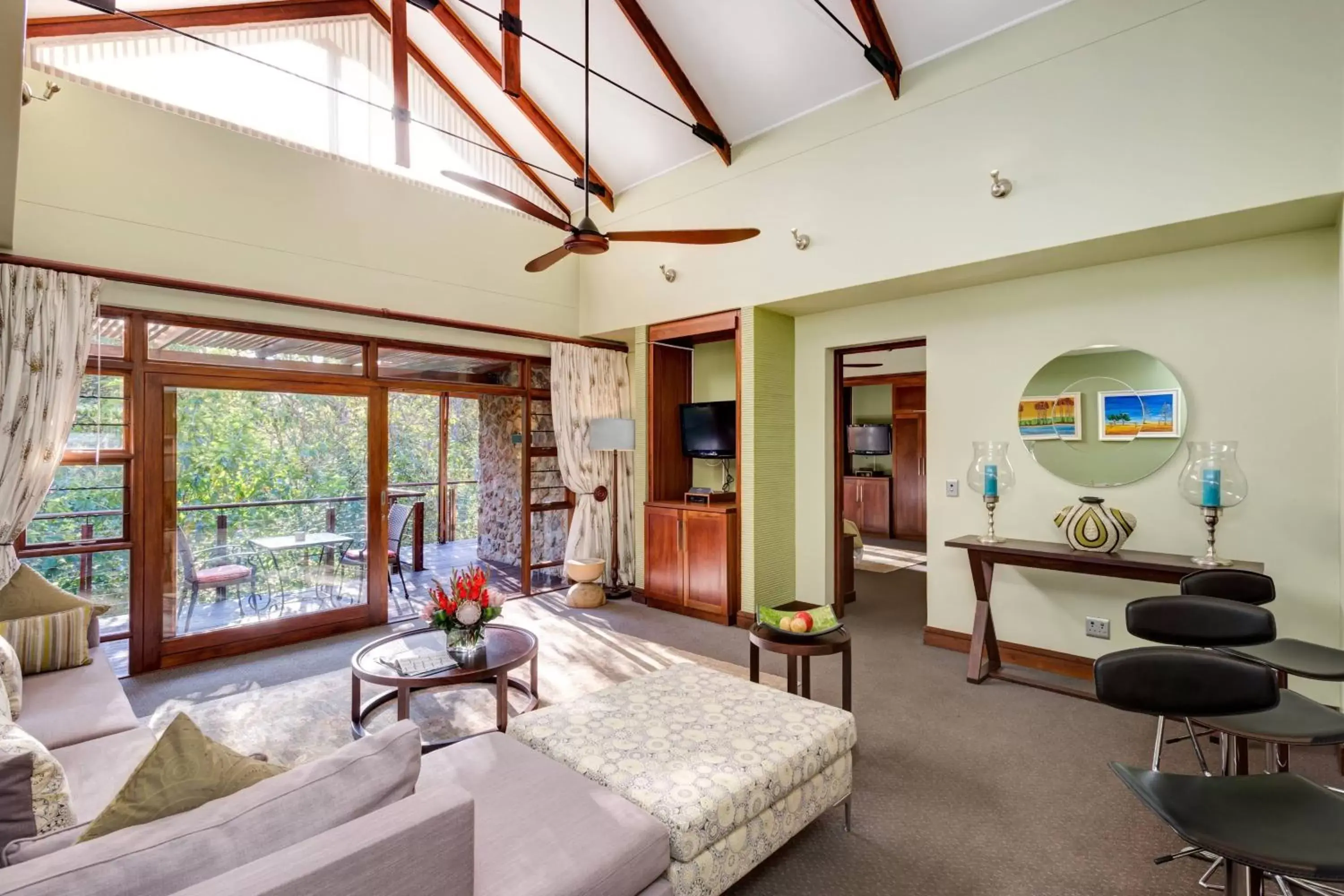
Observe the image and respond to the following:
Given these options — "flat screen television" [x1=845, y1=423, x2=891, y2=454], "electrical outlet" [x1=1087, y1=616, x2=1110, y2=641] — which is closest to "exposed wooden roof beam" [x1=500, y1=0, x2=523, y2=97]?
"electrical outlet" [x1=1087, y1=616, x2=1110, y2=641]

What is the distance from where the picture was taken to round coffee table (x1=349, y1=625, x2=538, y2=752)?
2.85 metres

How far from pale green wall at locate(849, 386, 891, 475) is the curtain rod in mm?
5671

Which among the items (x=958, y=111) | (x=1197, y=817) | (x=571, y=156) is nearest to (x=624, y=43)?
(x=571, y=156)

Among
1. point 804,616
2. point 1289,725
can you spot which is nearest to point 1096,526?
point 1289,725

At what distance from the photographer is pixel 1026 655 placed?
4.14 meters

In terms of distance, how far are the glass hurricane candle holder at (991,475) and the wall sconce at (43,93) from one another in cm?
597

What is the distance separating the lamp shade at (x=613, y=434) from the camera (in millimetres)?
5867

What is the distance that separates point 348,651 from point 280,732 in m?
1.31

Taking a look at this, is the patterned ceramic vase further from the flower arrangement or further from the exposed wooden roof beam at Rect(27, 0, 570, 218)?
the exposed wooden roof beam at Rect(27, 0, 570, 218)

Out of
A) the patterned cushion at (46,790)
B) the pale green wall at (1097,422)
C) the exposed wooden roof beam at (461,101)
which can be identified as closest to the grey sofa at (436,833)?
the patterned cushion at (46,790)

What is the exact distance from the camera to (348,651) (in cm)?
445

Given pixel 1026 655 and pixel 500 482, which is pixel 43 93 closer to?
pixel 500 482

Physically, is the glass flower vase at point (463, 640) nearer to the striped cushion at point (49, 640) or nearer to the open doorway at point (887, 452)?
the striped cushion at point (49, 640)

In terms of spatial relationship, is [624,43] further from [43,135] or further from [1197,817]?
[1197,817]
